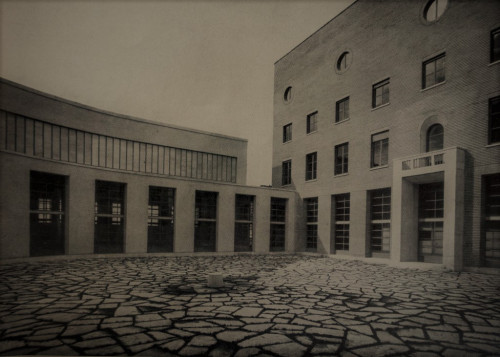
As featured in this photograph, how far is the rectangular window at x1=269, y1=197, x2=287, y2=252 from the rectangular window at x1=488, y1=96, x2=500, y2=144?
1306 centimetres

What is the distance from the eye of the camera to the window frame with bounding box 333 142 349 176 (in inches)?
770

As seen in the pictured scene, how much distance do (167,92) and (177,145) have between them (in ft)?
55.7

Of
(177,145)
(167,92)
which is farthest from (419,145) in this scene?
(177,145)

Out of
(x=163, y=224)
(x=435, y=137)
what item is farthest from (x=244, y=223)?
(x=435, y=137)

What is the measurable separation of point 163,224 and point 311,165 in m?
10.8

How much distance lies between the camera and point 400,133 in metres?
16.1

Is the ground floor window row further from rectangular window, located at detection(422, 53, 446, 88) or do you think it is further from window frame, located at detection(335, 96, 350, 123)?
rectangular window, located at detection(422, 53, 446, 88)

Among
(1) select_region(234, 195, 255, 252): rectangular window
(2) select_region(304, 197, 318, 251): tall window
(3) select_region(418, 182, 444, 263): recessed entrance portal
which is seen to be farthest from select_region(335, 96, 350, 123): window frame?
(1) select_region(234, 195, 255, 252): rectangular window

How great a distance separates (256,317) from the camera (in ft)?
19.5

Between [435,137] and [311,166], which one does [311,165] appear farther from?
[435,137]

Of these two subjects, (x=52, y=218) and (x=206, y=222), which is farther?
(x=206, y=222)

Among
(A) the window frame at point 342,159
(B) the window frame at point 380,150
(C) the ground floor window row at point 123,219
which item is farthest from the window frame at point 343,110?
(C) the ground floor window row at point 123,219

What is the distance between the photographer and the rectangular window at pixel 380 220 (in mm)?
16969

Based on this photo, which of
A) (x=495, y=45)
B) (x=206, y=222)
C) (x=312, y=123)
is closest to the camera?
(x=495, y=45)
